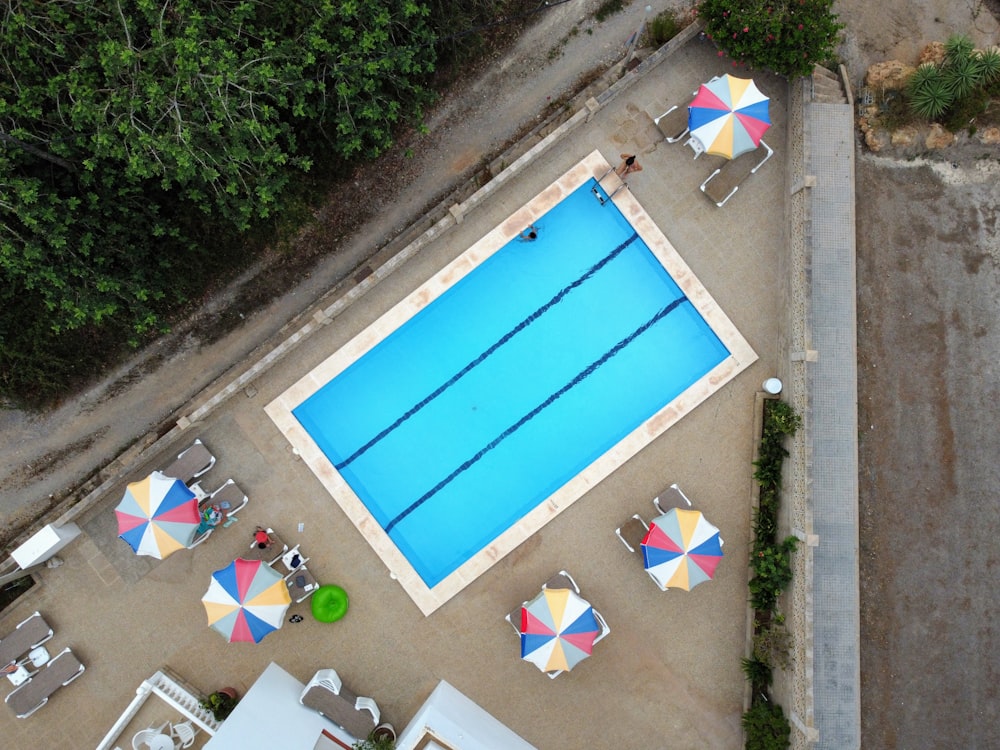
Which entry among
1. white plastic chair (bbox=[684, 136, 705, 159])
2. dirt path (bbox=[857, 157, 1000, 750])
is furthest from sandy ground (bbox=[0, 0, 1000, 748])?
white plastic chair (bbox=[684, 136, 705, 159])

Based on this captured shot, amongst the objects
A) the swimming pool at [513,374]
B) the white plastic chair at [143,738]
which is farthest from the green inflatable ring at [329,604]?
the white plastic chair at [143,738]

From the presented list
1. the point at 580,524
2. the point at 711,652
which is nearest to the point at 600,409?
the point at 580,524

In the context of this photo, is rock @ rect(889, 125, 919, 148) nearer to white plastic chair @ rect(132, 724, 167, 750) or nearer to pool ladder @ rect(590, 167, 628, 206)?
pool ladder @ rect(590, 167, 628, 206)

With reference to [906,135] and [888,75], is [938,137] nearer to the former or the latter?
[906,135]

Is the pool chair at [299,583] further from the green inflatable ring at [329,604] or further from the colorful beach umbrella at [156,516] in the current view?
the colorful beach umbrella at [156,516]

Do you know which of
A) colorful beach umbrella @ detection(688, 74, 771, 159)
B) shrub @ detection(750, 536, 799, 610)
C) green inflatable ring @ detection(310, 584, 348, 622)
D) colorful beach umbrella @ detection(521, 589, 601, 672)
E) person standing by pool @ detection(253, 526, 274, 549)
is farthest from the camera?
green inflatable ring @ detection(310, 584, 348, 622)

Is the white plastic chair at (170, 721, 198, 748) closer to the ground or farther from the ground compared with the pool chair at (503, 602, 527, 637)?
farther from the ground
